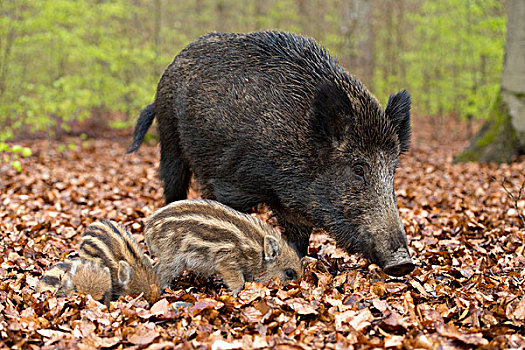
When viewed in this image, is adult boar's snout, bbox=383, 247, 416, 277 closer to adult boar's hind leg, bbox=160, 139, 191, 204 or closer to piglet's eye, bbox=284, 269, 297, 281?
piglet's eye, bbox=284, 269, 297, 281

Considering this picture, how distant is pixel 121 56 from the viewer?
13.9m

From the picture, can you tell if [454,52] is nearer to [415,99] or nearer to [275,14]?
[415,99]

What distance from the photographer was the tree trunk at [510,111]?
31.1ft

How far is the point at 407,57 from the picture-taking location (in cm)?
1619

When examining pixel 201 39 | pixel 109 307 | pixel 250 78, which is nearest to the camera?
pixel 109 307

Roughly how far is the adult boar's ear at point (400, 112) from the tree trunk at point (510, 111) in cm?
612

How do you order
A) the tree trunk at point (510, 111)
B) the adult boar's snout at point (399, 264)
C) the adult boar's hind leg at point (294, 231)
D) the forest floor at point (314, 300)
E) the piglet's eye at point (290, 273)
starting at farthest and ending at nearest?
the tree trunk at point (510, 111), the adult boar's hind leg at point (294, 231), the piglet's eye at point (290, 273), the adult boar's snout at point (399, 264), the forest floor at point (314, 300)

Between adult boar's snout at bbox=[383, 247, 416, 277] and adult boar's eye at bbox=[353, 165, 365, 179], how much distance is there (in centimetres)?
64

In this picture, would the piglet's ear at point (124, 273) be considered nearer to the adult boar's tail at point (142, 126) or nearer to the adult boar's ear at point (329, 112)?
the adult boar's ear at point (329, 112)

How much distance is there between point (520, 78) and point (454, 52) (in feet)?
25.1

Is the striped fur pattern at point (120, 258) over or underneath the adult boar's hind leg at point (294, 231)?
underneath

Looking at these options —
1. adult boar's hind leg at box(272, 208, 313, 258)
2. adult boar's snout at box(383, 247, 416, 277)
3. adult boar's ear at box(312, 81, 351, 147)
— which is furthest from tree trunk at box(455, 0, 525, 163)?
adult boar's snout at box(383, 247, 416, 277)

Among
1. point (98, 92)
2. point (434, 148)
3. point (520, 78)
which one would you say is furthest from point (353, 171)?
point (98, 92)

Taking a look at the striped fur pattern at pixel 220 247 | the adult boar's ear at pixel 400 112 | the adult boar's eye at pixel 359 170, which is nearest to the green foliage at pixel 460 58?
the adult boar's ear at pixel 400 112
